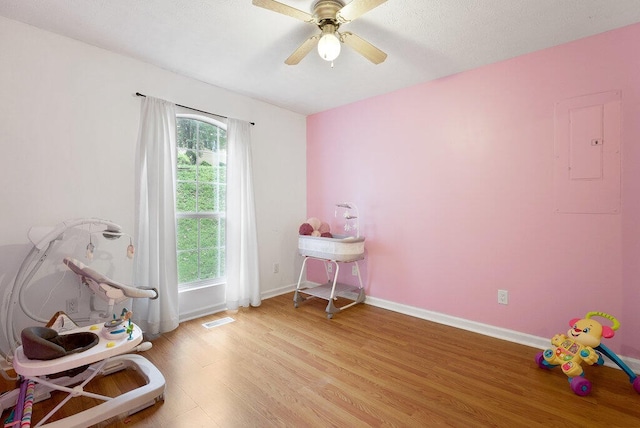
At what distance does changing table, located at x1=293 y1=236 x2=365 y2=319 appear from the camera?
10.5ft

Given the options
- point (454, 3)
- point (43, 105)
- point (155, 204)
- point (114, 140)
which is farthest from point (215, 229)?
point (454, 3)

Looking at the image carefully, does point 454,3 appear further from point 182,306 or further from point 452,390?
point 182,306

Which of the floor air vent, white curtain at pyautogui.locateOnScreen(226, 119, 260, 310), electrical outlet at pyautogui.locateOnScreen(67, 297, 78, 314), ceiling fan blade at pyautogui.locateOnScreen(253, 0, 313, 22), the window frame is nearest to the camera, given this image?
ceiling fan blade at pyautogui.locateOnScreen(253, 0, 313, 22)

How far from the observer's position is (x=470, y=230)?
284 centimetres

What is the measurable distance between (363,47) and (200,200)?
2244mm

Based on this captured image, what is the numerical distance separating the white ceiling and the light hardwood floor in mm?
2452

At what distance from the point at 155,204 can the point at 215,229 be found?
2.60 feet

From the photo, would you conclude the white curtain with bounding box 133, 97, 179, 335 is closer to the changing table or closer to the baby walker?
the changing table

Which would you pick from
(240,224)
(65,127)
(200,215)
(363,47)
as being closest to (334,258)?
(240,224)

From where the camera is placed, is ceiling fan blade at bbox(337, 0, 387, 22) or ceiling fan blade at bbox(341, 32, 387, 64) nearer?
ceiling fan blade at bbox(337, 0, 387, 22)

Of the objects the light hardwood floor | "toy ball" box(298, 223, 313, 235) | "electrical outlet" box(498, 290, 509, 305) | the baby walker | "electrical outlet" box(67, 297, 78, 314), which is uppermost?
"toy ball" box(298, 223, 313, 235)

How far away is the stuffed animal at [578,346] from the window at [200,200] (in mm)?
3093

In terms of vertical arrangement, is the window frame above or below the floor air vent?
above

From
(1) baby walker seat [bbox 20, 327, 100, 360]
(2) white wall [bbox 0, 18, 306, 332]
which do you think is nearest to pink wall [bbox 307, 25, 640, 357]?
(2) white wall [bbox 0, 18, 306, 332]
